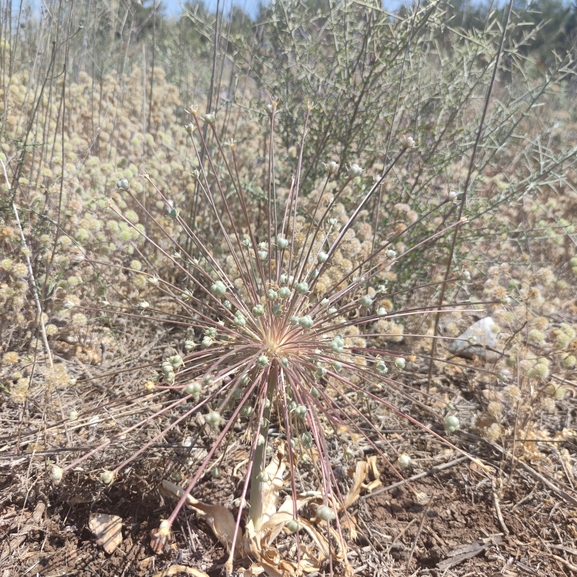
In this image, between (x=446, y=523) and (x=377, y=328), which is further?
(x=377, y=328)

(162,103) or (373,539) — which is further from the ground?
(162,103)

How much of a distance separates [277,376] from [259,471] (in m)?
0.31

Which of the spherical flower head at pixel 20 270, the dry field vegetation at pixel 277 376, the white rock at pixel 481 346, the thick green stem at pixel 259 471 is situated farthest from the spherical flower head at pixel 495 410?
the spherical flower head at pixel 20 270

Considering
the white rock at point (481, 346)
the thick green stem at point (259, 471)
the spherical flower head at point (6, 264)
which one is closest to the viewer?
the thick green stem at point (259, 471)

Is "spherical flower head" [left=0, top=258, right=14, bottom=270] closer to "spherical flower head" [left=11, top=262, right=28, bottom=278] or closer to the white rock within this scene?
"spherical flower head" [left=11, top=262, right=28, bottom=278]

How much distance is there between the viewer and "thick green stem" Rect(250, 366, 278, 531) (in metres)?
1.41

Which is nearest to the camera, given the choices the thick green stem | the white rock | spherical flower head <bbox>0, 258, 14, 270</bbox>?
the thick green stem

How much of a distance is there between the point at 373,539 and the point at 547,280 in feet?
5.75

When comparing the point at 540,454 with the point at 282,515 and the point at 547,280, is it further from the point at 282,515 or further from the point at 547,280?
the point at 282,515

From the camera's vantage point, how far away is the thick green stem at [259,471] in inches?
55.3

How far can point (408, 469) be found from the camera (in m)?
1.97

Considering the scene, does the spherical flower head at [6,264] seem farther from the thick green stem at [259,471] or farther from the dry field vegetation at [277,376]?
the thick green stem at [259,471]

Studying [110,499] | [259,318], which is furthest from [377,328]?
[110,499]

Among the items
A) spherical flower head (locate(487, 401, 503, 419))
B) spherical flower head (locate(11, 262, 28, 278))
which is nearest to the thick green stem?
spherical flower head (locate(487, 401, 503, 419))
